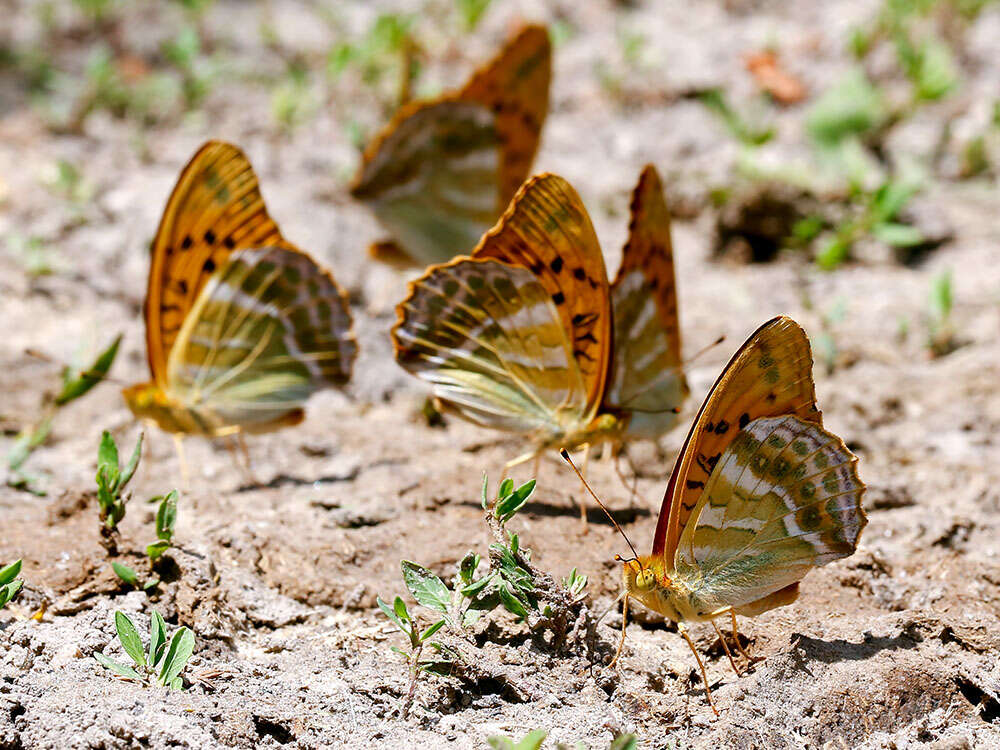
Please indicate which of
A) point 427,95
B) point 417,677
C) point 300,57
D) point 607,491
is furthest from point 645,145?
point 417,677

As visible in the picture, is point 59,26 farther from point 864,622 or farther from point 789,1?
point 864,622

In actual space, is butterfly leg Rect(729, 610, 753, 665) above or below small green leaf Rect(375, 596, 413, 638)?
below

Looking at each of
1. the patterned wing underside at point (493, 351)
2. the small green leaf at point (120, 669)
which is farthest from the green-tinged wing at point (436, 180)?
the small green leaf at point (120, 669)

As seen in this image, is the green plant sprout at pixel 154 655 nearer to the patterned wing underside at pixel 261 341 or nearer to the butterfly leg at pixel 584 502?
the butterfly leg at pixel 584 502

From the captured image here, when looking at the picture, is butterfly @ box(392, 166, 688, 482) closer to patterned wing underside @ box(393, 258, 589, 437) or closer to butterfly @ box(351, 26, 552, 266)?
patterned wing underside @ box(393, 258, 589, 437)

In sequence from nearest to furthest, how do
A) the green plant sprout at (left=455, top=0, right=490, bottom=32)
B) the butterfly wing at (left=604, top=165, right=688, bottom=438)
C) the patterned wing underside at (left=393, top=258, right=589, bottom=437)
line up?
1. the patterned wing underside at (left=393, top=258, right=589, bottom=437)
2. the butterfly wing at (left=604, top=165, right=688, bottom=438)
3. the green plant sprout at (left=455, top=0, right=490, bottom=32)

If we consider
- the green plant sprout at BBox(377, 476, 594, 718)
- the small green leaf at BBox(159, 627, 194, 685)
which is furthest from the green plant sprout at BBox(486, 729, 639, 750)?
the small green leaf at BBox(159, 627, 194, 685)

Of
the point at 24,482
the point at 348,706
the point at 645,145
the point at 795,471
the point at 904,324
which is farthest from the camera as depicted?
the point at 645,145
